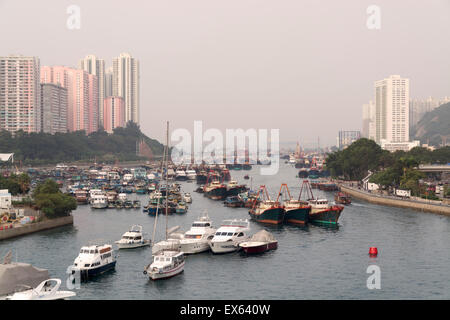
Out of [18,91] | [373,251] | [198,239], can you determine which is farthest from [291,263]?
[18,91]

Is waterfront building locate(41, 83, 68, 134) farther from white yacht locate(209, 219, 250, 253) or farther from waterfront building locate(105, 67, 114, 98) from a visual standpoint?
white yacht locate(209, 219, 250, 253)

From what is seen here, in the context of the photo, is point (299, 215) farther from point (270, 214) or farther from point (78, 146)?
point (78, 146)

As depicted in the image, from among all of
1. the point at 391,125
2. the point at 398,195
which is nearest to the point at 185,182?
the point at 398,195

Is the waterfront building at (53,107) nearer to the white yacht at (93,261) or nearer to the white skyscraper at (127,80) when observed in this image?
the white skyscraper at (127,80)

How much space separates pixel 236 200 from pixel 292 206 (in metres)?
13.7

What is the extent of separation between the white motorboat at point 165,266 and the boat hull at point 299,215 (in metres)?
16.2

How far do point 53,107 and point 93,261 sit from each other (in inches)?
4442

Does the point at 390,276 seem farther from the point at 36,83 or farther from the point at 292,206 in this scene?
the point at 36,83

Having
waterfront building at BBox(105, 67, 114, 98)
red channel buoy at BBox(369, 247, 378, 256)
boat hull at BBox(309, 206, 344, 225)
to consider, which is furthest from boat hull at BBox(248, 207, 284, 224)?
waterfront building at BBox(105, 67, 114, 98)

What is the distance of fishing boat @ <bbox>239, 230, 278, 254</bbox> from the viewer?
25.9 m

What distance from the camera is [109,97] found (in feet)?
554

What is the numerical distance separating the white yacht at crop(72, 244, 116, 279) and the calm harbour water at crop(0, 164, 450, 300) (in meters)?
0.40

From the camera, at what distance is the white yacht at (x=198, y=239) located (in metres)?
25.7
